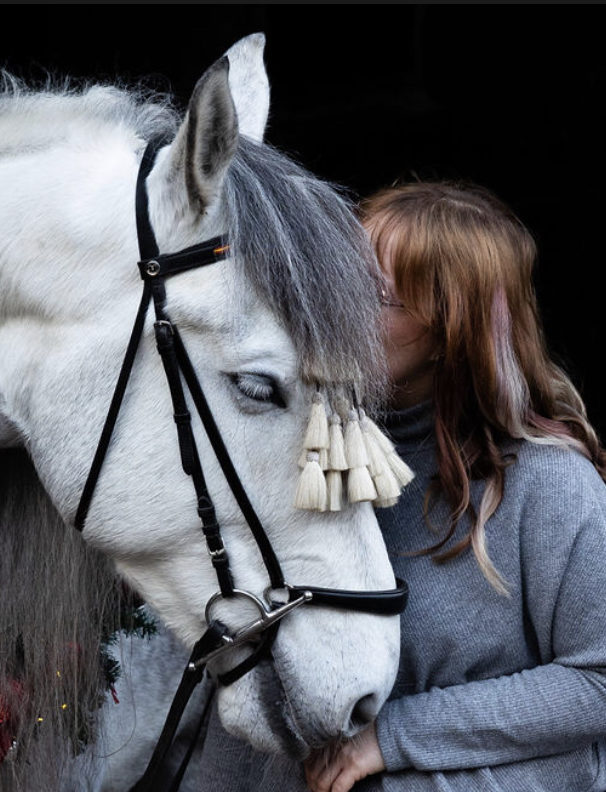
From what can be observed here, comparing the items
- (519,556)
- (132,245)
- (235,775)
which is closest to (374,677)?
(519,556)

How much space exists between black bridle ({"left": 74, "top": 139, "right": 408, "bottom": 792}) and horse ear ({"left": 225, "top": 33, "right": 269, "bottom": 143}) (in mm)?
353

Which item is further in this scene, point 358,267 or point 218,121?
point 358,267

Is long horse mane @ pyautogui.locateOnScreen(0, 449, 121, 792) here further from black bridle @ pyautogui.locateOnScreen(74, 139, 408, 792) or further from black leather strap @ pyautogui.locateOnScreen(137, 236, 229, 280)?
black leather strap @ pyautogui.locateOnScreen(137, 236, 229, 280)

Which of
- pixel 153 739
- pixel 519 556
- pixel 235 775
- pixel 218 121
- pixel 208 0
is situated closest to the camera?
pixel 218 121

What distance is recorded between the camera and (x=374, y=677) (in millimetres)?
1179

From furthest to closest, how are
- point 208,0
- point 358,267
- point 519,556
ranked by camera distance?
point 208,0 → point 519,556 → point 358,267

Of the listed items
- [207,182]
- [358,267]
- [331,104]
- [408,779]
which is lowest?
[408,779]

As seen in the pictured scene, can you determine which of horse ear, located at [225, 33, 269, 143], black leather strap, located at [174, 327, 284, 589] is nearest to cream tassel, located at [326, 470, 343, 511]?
black leather strap, located at [174, 327, 284, 589]

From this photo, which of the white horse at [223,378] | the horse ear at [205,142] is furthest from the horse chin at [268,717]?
the horse ear at [205,142]

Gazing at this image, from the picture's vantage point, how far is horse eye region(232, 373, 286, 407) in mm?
1185

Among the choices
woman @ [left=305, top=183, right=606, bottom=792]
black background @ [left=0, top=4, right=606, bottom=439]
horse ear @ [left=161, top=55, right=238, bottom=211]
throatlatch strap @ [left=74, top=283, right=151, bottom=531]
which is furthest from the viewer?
black background @ [left=0, top=4, right=606, bottom=439]

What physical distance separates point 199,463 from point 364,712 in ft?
1.41

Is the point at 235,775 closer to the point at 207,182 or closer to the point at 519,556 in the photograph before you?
the point at 519,556

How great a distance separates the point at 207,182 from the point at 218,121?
0.28 feet
